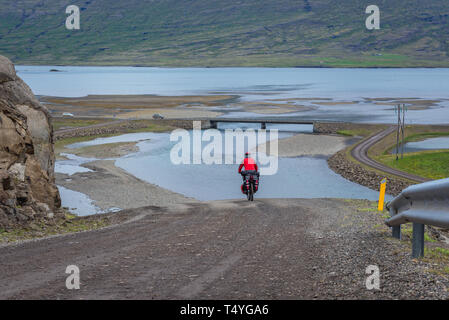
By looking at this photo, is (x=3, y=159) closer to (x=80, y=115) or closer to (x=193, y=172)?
(x=193, y=172)

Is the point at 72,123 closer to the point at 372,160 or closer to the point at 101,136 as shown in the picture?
the point at 101,136

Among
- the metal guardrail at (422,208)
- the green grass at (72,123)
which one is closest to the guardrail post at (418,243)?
the metal guardrail at (422,208)

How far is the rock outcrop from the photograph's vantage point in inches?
624

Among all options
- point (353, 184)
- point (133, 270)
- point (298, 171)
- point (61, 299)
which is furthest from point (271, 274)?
point (298, 171)

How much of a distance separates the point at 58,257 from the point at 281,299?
16.4 feet

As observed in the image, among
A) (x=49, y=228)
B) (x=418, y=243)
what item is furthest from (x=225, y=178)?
(x=418, y=243)

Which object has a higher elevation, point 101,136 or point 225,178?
point 101,136

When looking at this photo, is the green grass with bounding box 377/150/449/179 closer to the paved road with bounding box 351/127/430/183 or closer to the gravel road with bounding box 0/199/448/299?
the paved road with bounding box 351/127/430/183

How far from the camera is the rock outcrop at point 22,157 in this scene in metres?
15.9

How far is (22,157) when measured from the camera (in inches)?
781

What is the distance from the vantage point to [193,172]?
5100 centimetres

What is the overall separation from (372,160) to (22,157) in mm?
47134

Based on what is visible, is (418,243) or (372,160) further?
(372,160)

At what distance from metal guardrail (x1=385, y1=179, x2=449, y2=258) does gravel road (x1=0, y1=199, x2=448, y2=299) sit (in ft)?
1.49
